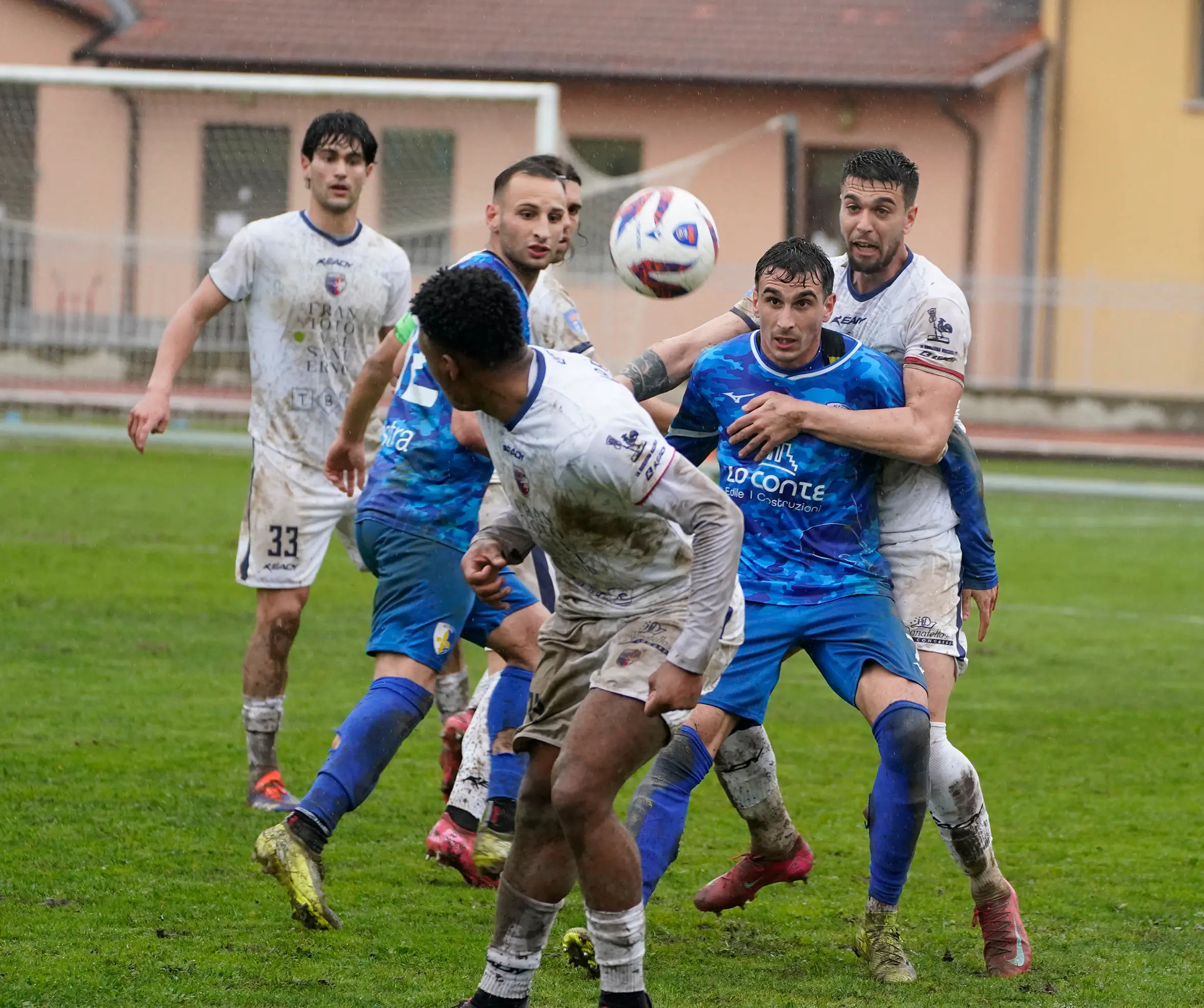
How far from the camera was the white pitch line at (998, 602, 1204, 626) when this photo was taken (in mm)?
11081

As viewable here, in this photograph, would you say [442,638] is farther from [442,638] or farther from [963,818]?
[963,818]

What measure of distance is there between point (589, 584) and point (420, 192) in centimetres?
1753

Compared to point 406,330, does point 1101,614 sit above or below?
below

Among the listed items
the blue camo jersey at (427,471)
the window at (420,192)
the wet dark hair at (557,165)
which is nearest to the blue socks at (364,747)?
the blue camo jersey at (427,471)

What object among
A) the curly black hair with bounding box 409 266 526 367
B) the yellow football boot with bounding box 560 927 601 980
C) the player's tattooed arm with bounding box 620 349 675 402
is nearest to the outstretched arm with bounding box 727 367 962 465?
the player's tattooed arm with bounding box 620 349 675 402

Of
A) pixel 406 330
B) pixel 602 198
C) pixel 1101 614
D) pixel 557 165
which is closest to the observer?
pixel 406 330

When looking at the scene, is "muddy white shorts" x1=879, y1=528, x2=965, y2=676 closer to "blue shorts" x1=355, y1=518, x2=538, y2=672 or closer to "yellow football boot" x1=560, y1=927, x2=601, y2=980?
"blue shorts" x1=355, y1=518, x2=538, y2=672

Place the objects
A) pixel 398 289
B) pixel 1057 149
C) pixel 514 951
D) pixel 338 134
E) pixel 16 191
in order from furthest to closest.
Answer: pixel 1057 149
pixel 16 191
pixel 398 289
pixel 338 134
pixel 514 951

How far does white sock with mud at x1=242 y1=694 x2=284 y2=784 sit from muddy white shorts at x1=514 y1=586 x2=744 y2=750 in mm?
2354

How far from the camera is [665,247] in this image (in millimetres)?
5641

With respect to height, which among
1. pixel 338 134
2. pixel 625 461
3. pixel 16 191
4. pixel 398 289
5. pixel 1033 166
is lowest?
pixel 625 461

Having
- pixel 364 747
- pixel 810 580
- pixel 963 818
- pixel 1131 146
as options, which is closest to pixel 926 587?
pixel 810 580

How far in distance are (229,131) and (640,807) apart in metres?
16.9

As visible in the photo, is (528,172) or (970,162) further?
(970,162)
